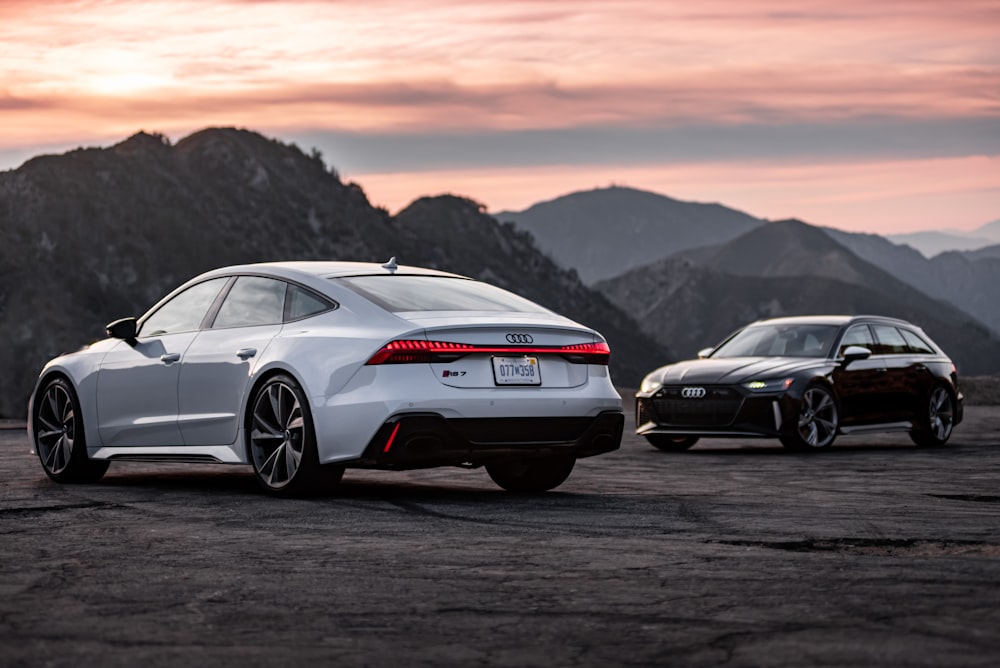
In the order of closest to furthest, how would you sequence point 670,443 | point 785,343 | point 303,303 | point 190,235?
point 303,303 → point 670,443 → point 785,343 → point 190,235

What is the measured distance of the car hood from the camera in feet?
54.0

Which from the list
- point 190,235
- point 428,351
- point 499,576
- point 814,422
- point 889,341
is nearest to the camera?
point 499,576

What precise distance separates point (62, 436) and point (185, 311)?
4.75 feet

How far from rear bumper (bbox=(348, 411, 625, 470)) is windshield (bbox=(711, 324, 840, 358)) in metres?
7.76

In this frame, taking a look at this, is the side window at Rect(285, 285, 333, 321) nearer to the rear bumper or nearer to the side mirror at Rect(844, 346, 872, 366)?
the rear bumper

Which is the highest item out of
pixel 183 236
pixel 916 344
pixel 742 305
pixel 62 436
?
pixel 183 236

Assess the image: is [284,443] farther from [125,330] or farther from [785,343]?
[785,343]

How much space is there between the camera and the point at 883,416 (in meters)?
17.6

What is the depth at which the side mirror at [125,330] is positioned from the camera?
11.3 metres

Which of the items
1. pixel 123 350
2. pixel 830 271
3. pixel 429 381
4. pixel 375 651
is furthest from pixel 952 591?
pixel 830 271

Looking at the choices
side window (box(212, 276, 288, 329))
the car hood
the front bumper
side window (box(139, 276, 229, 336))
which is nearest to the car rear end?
side window (box(212, 276, 288, 329))

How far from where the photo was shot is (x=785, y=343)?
1773 centimetres

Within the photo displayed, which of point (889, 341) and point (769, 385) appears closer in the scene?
point (769, 385)

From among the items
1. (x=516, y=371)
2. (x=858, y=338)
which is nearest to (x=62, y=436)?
(x=516, y=371)
